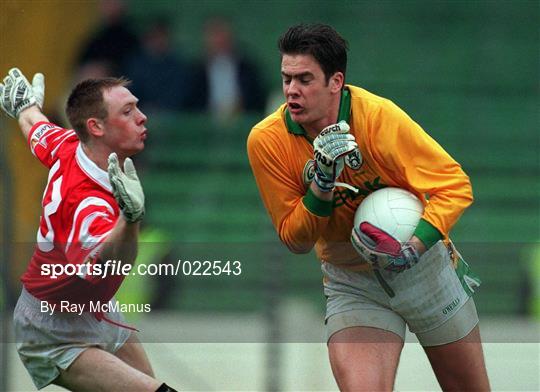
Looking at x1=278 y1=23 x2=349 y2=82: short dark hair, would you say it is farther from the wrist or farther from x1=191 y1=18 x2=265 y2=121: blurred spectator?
x1=191 y1=18 x2=265 y2=121: blurred spectator

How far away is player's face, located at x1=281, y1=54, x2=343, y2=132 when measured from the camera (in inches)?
164

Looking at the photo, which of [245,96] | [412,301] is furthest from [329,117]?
[245,96]

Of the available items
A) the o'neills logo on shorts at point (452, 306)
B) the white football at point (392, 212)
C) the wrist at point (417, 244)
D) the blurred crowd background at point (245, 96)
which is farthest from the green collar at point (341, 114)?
the blurred crowd background at point (245, 96)

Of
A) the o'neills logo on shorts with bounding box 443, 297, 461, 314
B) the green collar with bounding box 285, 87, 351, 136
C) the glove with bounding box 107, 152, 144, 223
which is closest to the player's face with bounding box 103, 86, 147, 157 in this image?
the glove with bounding box 107, 152, 144, 223

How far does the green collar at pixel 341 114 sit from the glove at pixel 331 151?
0.13 meters

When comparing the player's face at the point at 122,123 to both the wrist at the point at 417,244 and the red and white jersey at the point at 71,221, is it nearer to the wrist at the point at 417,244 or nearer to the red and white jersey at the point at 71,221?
the red and white jersey at the point at 71,221

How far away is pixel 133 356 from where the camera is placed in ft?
15.7

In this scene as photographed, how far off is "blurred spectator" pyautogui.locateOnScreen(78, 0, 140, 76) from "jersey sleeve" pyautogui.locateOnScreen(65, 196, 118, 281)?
310 cm

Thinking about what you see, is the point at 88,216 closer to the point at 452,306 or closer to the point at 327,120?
the point at 327,120

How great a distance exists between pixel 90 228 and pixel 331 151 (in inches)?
35.5

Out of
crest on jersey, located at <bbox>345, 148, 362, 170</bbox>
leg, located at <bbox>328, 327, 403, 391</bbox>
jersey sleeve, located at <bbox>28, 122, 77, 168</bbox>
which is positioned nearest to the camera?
leg, located at <bbox>328, 327, 403, 391</bbox>

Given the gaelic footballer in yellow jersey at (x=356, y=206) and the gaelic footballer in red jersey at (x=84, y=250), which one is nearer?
the gaelic footballer in yellow jersey at (x=356, y=206)

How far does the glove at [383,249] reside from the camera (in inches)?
163

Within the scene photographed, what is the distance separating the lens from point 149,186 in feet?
26.2
